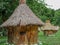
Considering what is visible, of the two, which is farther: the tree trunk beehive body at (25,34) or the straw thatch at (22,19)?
the tree trunk beehive body at (25,34)

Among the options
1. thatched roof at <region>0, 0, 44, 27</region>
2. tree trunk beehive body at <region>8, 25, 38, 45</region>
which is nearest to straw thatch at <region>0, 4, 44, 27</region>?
thatched roof at <region>0, 0, 44, 27</region>

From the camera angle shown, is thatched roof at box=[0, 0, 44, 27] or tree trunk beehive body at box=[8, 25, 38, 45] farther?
tree trunk beehive body at box=[8, 25, 38, 45]

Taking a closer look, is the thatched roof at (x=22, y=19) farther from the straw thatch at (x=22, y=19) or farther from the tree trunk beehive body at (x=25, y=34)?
the tree trunk beehive body at (x=25, y=34)

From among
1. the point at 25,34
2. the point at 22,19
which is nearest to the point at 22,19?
the point at 22,19

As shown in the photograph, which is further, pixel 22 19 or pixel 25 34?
pixel 25 34

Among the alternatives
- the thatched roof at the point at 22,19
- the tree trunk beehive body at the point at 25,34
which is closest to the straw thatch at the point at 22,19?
the thatched roof at the point at 22,19

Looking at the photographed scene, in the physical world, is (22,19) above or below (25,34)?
above

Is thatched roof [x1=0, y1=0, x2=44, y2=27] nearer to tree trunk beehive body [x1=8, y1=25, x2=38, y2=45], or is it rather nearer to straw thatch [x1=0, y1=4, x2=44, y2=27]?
straw thatch [x1=0, y1=4, x2=44, y2=27]

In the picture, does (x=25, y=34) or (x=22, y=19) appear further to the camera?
(x=25, y=34)

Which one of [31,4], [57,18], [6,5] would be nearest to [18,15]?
[6,5]

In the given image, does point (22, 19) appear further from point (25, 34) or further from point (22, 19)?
point (25, 34)

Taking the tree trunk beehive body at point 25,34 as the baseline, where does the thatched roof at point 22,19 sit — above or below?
above

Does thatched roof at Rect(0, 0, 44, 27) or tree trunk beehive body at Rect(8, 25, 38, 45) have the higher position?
thatched roof at Rect(0, 0, 44, 27)

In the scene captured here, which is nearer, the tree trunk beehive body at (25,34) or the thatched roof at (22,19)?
the thatched roof at (22,19)
